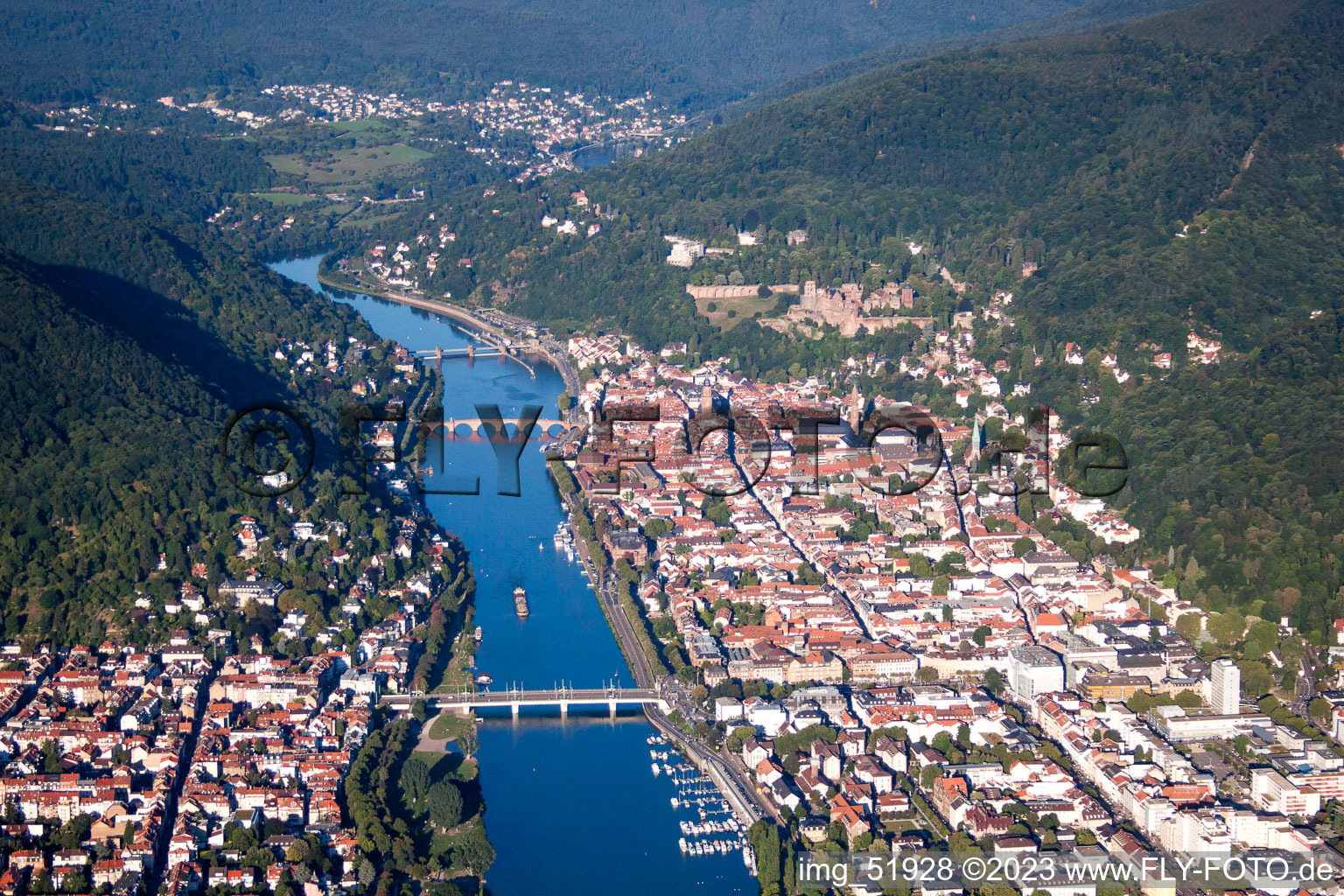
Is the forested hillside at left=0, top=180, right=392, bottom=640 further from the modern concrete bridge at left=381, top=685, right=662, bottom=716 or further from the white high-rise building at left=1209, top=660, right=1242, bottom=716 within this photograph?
the white high-rise building at left=1209, top=660, right=1242, bottom=716

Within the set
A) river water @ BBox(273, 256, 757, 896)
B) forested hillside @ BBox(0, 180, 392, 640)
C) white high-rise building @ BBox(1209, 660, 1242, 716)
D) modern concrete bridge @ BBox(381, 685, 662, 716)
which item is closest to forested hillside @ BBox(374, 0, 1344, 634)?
white high-rise building @ BBox(1209, 660, 1242, 716)


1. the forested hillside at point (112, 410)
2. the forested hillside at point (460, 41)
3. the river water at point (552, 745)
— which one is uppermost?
the forested hillside at point (460, 41)

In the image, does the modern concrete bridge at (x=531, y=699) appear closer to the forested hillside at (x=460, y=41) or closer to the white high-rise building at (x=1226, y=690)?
the white high-rise building at (x=1226, y=690)

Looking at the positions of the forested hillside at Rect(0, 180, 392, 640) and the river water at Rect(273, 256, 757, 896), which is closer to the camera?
the river water at Rect(273, 256, 757, 896)

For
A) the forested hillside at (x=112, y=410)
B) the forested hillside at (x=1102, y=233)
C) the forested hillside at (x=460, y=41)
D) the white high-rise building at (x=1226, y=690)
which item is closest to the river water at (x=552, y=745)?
the forested hillside at (x=112, y=410)

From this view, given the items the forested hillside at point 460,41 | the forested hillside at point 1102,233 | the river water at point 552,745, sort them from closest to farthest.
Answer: the river water at point 552,745, the forested hillside at point 1102,233, the forested hillside at point 460,41

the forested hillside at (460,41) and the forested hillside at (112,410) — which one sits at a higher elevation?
the forested hillside at (460,41)
